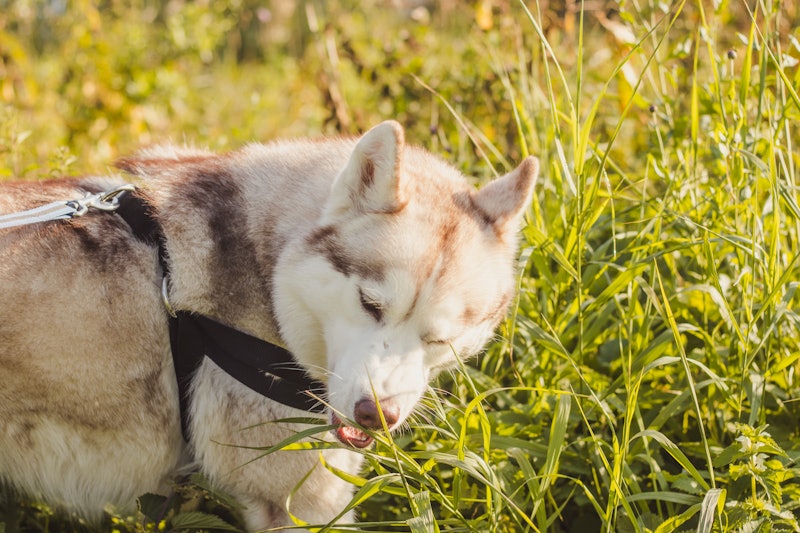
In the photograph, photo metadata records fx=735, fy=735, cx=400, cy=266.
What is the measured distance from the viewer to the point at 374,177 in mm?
2092

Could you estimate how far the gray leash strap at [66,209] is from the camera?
6.69 feet

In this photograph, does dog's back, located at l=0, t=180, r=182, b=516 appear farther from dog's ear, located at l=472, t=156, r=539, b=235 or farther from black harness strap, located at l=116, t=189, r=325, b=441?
→ dog's ear, located at l=472, t=156, r=539, b=235

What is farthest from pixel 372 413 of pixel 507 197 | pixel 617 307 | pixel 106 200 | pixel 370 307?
pixel 617 307

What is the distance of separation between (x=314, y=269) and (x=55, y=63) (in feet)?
16.4

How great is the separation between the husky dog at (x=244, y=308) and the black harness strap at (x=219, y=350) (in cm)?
2

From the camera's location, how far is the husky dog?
2023mm

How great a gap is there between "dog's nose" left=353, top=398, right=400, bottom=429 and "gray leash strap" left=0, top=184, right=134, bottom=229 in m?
0.94

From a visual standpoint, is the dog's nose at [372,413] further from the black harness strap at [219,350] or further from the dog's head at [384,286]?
the black harness strap at [219,350]

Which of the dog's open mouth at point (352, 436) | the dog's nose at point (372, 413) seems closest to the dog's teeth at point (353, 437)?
the dog's open mouth at point (352, 436)

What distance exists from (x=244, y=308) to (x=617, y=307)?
135 centimetres

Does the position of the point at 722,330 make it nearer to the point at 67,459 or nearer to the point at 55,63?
the point at 67,459

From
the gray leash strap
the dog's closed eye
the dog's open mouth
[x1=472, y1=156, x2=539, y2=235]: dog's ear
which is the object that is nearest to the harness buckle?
the gray leash strap

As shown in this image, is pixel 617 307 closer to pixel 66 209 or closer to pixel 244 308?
pixel 244 308

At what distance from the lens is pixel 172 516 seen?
2217 mm
